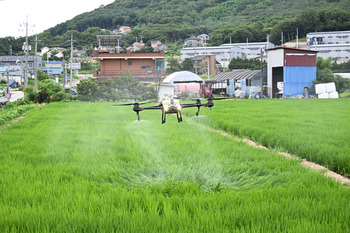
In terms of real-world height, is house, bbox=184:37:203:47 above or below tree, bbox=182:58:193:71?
above

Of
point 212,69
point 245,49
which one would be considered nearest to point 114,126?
→ point 245,49

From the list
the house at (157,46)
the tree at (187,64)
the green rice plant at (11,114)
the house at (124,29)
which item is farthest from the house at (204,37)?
the green rice plant at (11,114)

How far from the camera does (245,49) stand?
6.50 meters

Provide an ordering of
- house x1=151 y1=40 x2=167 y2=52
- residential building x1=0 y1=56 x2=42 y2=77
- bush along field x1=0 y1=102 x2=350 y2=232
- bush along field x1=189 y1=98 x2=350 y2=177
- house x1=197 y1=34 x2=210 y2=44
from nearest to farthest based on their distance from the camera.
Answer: bush along field x1=0 y1=102 x2=350 y2=232
house x1=151 y1=40 x2=167 y2=52
house x1=197 y1=34 x2=210 y2=44
bush along field x1=189 y1=98 x2=350 y2=177
residential building x1=0 y1=56 x2=42 y2=77

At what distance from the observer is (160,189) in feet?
18.2

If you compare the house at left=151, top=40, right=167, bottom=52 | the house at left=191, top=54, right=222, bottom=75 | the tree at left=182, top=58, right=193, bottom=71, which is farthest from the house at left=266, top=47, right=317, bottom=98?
the house at left=151, top=40, right=167, bottom=52

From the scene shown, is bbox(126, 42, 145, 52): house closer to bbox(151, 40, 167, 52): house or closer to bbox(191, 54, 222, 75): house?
bbox(151, 40, 167, 52): house

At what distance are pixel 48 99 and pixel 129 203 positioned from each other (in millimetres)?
20439

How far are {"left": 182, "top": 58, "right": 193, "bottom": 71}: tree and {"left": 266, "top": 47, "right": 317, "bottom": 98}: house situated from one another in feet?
82.6

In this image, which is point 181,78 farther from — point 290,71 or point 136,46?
point 290,71

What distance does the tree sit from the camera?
4828 mm

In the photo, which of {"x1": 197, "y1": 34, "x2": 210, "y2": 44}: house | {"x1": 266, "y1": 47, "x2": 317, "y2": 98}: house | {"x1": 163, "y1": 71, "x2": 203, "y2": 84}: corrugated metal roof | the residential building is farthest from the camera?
{"x1": 266, "y1": 47, "x2": 317, "y2": 98}: house

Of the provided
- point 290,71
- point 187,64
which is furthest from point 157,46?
point 290,71

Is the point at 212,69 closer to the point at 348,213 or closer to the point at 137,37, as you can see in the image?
the point at 137,37
